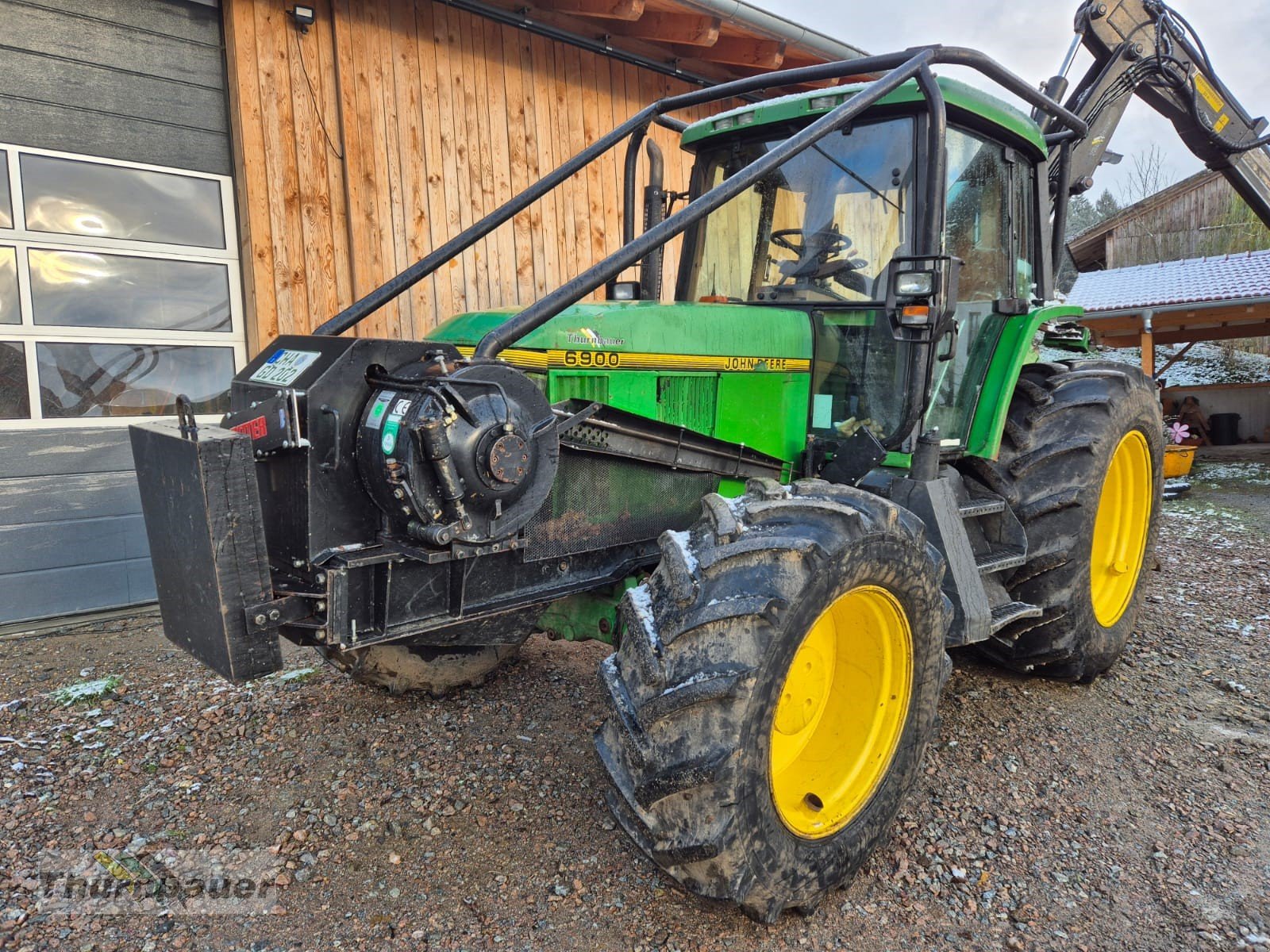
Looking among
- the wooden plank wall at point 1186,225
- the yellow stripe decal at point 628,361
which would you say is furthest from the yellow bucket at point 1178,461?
the wooden plank wall at point 1186,225

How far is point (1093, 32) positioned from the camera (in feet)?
16.3

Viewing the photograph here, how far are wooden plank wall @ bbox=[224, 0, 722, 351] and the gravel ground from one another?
2501 millimetres

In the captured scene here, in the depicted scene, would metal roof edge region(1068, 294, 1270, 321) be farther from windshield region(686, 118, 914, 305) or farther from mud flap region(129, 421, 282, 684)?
mud flap region(129, 421, 282, 684)

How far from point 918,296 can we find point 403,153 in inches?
158

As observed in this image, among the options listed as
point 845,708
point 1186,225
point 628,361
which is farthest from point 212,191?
point 1186,225

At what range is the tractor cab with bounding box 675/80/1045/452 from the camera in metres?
2.99

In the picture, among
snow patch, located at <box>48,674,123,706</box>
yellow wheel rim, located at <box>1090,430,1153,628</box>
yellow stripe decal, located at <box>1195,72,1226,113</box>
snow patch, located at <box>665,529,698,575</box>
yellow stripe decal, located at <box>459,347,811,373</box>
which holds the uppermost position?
yellow stripe decal, located at <box>1195,72,1226,113</box>

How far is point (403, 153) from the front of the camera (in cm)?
557

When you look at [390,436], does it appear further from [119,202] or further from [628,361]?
[119,202]

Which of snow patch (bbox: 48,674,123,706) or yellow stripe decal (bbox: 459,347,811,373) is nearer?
yellow stripe decal (bbox: 459,347,811,373)

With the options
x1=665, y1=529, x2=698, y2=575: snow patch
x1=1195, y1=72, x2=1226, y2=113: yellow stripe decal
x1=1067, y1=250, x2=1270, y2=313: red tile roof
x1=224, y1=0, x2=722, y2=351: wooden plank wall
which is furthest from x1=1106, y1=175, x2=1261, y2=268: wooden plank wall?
x1=665, y1=529, x2=698, y2=575: snow patch

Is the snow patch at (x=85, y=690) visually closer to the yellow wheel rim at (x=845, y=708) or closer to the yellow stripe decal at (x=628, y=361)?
the yellow stripe decal at (x=628, y=361)

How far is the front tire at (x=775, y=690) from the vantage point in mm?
1970

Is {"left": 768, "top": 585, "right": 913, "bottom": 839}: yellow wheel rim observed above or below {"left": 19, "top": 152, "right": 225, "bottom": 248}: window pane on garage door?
below
